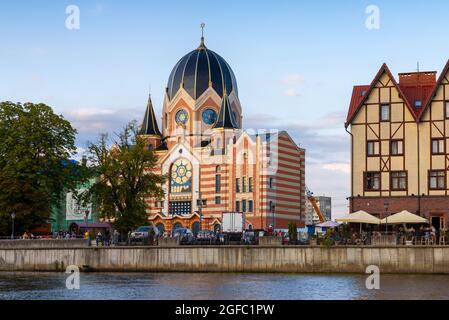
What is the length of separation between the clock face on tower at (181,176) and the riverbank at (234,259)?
77.6 metres

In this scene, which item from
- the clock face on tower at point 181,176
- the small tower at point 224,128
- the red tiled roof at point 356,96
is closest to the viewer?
the red tiled roof at point 356,96

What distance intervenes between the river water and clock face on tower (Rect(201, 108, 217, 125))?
92124 millimetres

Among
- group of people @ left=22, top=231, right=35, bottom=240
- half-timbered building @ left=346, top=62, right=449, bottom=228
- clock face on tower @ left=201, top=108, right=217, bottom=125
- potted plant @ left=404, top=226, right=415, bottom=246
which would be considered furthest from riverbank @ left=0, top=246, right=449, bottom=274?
clock face on tower @ left=201, top=108, right=217, bottom=125

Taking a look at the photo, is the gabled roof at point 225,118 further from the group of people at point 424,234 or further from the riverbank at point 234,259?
the group of people at point 424,234

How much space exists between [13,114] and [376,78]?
3524 centimetres

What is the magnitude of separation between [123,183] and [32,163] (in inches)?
358

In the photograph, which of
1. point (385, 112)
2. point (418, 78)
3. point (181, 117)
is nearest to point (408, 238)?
point (385, 112)

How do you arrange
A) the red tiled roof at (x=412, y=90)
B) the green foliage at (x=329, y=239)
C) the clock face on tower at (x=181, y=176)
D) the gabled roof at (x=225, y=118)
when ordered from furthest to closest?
the clock face on tower at (x=181, y=176), the gabled roof at (x=225, y=118), the red tiled roof at (x=412, y=90), the green foliage at (x=329, y=239)

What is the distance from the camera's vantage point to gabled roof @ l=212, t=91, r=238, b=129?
507 ft

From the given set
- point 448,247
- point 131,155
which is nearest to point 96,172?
point 131,155

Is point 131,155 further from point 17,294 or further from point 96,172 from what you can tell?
point 17,294

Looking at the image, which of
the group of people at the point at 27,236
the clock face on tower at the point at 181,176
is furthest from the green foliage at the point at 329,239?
the clock face on tower at the point at 181,176

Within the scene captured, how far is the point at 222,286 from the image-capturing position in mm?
57156

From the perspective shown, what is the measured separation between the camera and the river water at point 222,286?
166ft
